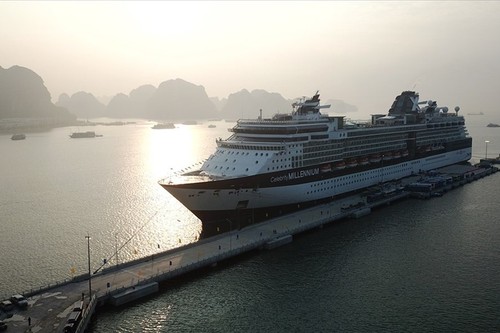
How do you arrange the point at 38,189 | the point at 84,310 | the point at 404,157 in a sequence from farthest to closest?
1. the point at 38,189
2. the point at 404,157
3. the point at 84,310

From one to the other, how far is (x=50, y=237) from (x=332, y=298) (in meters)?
31.3

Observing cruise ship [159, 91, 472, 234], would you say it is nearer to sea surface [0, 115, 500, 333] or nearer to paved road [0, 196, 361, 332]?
paved road [0, 196, 361, 332]

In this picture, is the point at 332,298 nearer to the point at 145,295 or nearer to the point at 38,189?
the point at 145,295

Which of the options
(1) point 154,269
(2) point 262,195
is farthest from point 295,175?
(1) point 154,269

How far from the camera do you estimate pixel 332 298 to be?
110 ft

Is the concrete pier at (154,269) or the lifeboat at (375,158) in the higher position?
the lifeboat at (375,158)

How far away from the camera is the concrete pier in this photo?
94.4ft


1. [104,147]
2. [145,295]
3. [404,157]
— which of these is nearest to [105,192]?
[145,295]

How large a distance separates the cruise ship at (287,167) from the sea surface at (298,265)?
500cm

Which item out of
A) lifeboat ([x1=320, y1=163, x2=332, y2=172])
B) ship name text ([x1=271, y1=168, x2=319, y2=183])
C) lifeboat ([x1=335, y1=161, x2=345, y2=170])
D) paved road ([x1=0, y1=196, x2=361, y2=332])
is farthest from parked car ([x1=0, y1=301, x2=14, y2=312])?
lifeboat ([x1=335, y1=161, x2=345, y2=170])

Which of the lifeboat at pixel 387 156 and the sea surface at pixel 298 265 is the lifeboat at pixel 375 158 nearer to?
the lifeboat at pixel 387 156

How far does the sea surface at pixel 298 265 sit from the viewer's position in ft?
99.7

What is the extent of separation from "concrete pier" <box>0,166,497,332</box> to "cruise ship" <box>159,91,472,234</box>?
6.76 feet

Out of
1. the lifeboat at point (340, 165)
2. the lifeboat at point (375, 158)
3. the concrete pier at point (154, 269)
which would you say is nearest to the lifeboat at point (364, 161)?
the lifeboat at point (375, 158)
